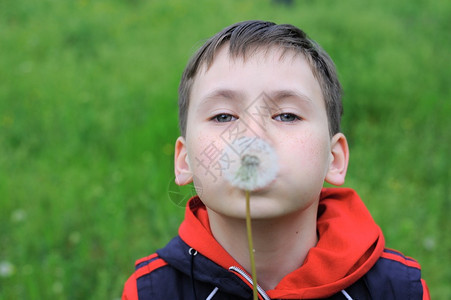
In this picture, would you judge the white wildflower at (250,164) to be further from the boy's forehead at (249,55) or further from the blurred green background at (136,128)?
the blurred green background at (136,128)

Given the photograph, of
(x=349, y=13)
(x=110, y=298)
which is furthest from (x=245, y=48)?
(x=349, y=13)

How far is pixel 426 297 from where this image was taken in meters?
1.25

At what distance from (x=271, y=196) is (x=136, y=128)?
7.97 feet

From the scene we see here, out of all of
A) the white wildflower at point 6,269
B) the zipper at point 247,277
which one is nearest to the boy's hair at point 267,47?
the zipper at point 247,277

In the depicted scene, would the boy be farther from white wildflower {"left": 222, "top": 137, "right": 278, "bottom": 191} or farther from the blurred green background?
the blurred green background

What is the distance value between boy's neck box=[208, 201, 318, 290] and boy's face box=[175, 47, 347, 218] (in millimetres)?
128

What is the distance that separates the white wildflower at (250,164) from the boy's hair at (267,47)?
320 millimetres

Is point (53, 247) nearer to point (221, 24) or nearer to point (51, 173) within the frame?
point (51, 173)

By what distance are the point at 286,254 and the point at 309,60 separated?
1.64 ft

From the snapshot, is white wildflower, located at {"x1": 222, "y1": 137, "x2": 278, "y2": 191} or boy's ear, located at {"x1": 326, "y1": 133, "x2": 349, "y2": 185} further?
boy's ear, located at {"x1": 326, "y1": 133, "x2": 349, "y2": 185}

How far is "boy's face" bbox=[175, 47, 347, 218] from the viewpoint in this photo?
968 millimetres

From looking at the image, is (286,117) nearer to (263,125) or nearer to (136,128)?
(263,125)

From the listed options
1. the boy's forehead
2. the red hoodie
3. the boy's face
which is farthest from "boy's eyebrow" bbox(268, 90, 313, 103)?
the red hoodie

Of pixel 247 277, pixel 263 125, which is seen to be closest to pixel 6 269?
pixel 247 277
